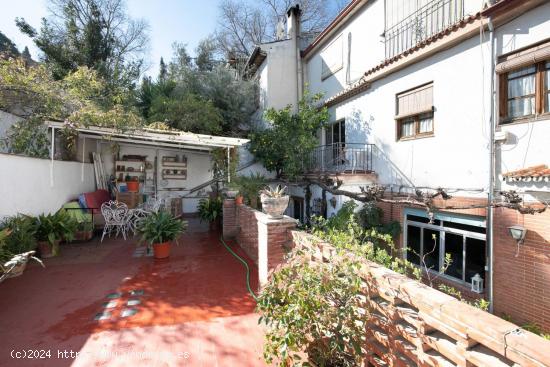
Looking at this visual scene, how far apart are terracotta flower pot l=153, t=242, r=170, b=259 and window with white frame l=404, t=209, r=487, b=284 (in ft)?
17.9

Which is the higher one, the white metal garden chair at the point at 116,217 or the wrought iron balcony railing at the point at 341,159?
the wrought iron balcony railing at the point at 341,159

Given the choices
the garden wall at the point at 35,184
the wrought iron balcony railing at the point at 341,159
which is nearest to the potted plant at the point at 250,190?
the wrought iron balcony railing at the point at 341,159

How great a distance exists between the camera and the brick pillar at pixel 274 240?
14.6ft

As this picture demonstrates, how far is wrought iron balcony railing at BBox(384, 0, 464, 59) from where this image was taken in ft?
24.2

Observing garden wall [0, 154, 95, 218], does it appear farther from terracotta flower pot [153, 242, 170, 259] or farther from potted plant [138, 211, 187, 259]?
terracotta flower pot [153, 242, 170, 259]

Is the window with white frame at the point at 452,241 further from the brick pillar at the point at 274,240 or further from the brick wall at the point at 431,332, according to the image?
the brick wall at the point at 431,332

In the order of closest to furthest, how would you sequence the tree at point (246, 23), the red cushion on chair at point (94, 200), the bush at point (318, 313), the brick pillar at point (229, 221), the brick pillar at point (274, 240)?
the bush at point (318, 313) < the brick pillar at point (274, 240) < the brick pillar at point (229, 221) < the red cushion on chair at point (94, 200) < the tree at point (246, 23)

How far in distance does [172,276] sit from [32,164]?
4.91 meters

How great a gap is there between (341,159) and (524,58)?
5999mm

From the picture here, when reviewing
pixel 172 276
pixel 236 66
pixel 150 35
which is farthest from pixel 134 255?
pixel 150 35

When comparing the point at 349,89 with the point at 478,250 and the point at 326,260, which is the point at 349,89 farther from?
the point at 326,260

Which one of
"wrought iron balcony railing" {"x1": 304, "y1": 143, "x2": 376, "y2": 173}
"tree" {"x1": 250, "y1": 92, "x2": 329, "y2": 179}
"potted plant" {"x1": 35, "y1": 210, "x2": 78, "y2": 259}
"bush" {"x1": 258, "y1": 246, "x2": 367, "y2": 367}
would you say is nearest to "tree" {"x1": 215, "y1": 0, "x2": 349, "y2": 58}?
"tree" {"x1": 250, "y1": 92, "x2": 329, "y2": 179}

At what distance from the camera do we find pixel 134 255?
22.4ft

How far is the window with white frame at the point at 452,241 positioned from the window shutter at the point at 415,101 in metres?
2.77
